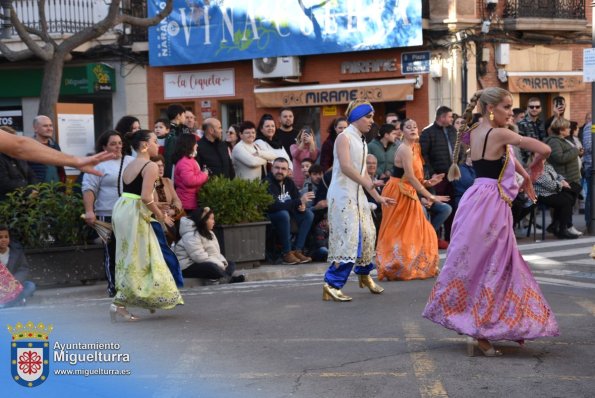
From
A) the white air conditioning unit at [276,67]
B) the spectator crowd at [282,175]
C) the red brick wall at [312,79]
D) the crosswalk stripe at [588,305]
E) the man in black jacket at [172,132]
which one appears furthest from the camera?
the white air conditioning unit at [276,67]

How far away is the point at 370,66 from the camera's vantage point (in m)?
27.1

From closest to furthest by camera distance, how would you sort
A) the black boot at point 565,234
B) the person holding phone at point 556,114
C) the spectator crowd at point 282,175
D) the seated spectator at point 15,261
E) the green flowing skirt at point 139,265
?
the green flowing skirt at point 139,265 < the seated spectator at point 15,261 < the spectator crowd at point 282,175 < the black boot at point 565,234 < the person holding phone at point 556,114

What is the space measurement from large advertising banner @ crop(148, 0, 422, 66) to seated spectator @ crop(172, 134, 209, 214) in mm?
13026

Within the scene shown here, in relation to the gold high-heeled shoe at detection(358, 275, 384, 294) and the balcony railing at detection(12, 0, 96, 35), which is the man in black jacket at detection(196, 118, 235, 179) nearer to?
the gold high-heeled shoe at detection(358, 275, 384, 294)

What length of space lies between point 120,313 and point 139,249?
0.59 metres

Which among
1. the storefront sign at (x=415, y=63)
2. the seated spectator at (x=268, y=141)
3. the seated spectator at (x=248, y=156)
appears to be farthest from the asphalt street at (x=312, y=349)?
the storefront sign at (x=415, y=63)

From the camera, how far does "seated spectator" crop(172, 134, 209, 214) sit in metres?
13.8

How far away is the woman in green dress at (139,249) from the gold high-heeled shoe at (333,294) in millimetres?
1622

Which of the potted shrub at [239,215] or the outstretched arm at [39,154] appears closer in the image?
the outstretched arm at [39,154]

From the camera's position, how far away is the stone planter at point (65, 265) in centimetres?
1248

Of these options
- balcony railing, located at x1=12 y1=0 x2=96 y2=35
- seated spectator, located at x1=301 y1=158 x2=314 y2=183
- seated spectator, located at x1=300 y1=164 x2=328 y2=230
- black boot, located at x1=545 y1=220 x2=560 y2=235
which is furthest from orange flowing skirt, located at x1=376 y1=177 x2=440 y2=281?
balcony railing, located at x1=12 y1=0 x2=96 y2=35

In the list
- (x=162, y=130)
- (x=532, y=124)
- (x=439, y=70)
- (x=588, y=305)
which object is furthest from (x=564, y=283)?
(x=439, y=70)

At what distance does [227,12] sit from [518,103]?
7.60m

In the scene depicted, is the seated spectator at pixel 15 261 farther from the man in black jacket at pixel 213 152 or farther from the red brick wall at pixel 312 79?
the red brick wall at pixel 312 79
